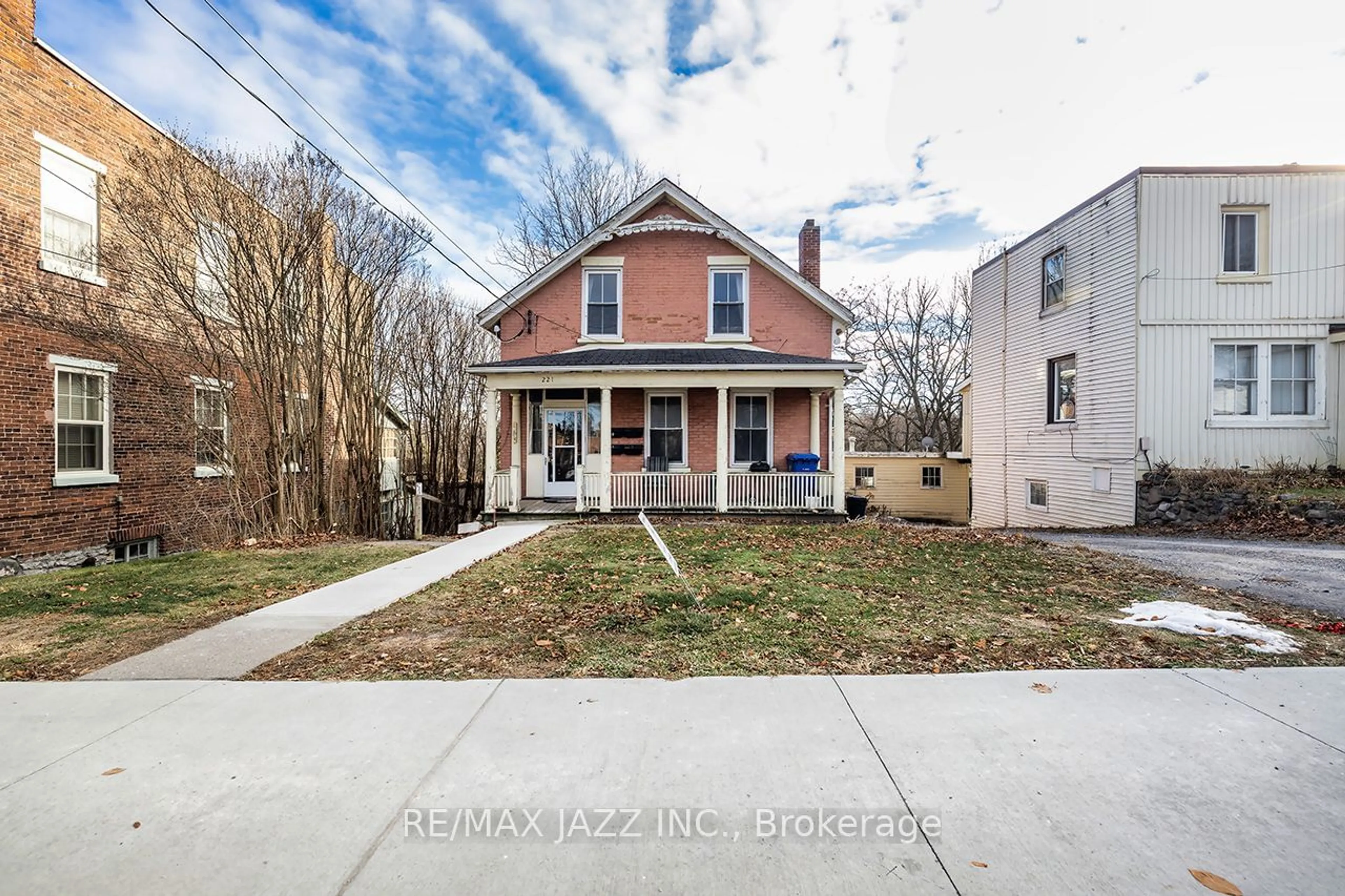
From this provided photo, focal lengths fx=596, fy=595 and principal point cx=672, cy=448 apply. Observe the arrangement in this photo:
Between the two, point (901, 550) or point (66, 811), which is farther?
point (901, 550)

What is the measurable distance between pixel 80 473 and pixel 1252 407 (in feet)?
72.8

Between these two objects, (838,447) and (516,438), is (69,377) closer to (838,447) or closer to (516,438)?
(516,438)

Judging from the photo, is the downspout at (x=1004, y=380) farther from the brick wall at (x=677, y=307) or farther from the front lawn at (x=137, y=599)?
the front lawn at (x=137, y=599)

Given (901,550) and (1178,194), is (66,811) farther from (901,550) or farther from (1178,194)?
(1178,194)

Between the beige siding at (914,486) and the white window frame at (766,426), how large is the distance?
1011cm

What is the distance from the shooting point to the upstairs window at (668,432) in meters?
14.6

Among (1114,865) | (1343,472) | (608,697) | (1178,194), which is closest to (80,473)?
(608,697)

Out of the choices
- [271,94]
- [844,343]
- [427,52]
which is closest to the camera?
[271,94]

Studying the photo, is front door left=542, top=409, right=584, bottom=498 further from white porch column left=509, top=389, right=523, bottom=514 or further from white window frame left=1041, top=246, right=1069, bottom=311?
white window frame left=1041, top=246, right=1069, bottom=311

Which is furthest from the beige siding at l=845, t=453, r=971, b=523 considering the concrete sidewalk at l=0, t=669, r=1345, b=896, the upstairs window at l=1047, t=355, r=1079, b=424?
the concrete sidewalk at l=0, t=669, r=1345, b=896

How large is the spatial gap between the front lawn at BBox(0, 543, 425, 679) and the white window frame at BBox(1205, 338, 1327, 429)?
1577cm

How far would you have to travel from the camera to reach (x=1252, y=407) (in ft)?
40.2

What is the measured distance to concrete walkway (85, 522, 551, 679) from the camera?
4156mm

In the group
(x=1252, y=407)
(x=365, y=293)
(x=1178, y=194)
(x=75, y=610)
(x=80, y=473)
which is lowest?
(x=75, y=610)
